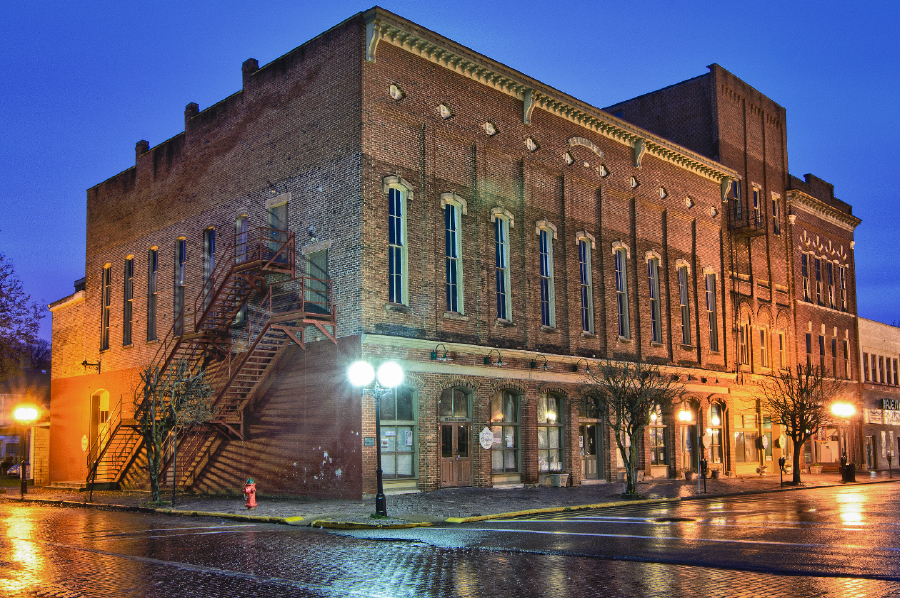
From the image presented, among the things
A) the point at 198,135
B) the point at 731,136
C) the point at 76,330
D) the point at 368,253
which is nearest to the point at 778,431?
the point at 731,136

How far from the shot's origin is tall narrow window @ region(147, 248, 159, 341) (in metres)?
31.3

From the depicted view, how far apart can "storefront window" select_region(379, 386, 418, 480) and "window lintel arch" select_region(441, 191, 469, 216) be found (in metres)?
6.01

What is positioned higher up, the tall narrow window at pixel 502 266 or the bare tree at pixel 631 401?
the tall narrow window at pixel 502 266

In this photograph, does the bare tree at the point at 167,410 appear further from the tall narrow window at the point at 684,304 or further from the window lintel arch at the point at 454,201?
the tall narrow window at the point at 684,304

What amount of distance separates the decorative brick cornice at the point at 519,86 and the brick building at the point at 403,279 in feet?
0.36

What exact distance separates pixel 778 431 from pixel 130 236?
31008mm

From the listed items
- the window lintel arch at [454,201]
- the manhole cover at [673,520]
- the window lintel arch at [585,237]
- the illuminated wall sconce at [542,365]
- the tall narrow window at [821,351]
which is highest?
the window lintel arch at [454,201]

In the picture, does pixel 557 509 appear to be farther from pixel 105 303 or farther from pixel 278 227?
pixel 105 303

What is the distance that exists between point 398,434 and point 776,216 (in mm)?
27631

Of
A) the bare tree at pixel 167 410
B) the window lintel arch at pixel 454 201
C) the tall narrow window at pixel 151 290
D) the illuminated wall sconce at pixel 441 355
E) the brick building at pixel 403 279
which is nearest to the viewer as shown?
the bare tree at pixel 167 410

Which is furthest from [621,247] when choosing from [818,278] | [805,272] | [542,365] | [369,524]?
[818,278]

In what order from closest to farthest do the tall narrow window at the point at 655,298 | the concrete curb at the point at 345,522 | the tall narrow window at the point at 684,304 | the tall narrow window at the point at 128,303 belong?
the concrete curb at the point at 345,522, the tall narrow window at the point at 128,303, the tall narrow window at the point at 655,298, the tall narrow window at the point at 684,304

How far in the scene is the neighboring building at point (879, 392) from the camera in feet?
158

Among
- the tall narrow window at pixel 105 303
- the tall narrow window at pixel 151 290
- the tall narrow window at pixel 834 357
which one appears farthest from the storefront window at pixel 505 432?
the tall narrow window at pixel 834 357
